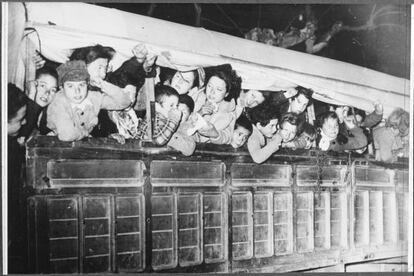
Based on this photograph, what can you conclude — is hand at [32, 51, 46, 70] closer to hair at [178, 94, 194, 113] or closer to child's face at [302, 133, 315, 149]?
hair at [178, 94, 194, 113]

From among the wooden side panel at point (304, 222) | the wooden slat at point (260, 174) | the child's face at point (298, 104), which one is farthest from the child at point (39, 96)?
the wooden side panel at point (304, 222)

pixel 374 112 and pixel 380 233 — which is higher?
pixel 374 112

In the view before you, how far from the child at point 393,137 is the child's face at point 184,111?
186 centimetres

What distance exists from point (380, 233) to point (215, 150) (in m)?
1.83

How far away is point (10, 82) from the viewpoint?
3.79 m

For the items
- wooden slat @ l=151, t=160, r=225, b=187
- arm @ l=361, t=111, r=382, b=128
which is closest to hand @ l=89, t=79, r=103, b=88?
wooden slat @ l=151, t=160, r=225, b=187

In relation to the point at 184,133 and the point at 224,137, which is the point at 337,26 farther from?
the point at 184,133

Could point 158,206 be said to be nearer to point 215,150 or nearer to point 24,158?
point 215,150

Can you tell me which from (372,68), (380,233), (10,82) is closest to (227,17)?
(372,68)

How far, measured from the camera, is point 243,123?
4.39m

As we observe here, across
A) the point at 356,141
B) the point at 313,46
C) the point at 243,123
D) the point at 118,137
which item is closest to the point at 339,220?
the point at 356,141

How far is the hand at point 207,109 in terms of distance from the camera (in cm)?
427

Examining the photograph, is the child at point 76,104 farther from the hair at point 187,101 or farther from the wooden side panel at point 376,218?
the wooden side panel at point 376,218

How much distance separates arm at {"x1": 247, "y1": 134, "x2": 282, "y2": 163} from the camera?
441 centimetres
